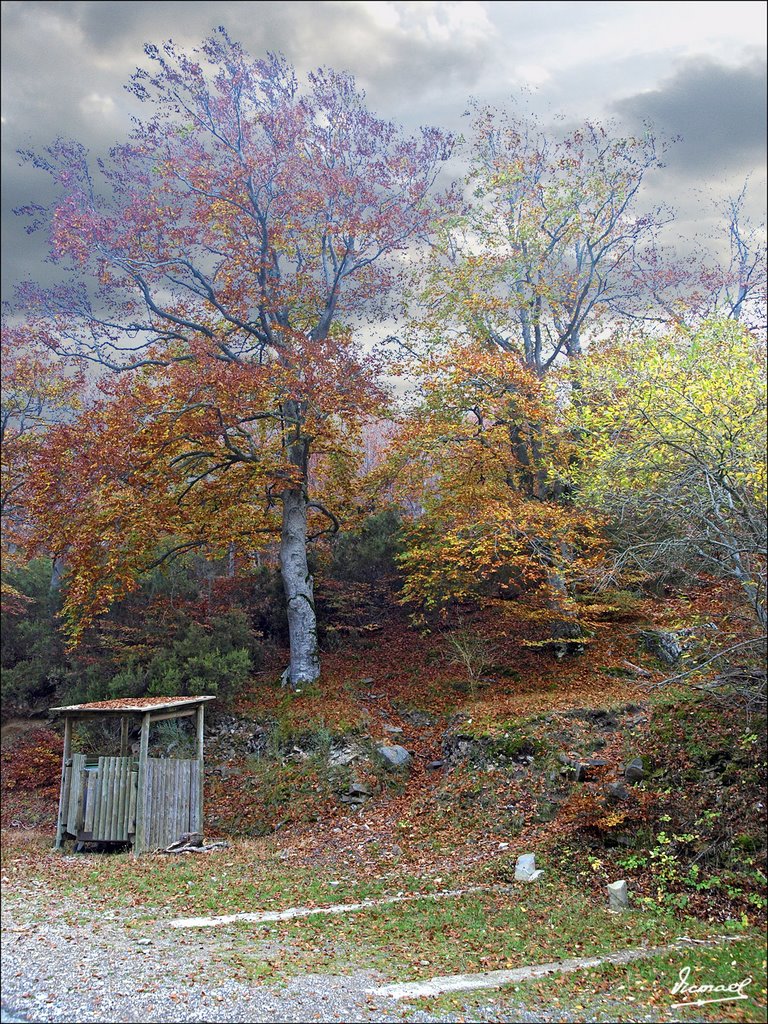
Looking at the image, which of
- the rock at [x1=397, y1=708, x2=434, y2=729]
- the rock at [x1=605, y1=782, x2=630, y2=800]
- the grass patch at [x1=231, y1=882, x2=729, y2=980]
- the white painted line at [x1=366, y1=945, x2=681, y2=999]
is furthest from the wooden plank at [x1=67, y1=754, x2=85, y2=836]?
the rock at [x1=605, y1=782, x2=630, y2=800]

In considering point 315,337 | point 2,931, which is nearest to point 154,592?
point 315,337

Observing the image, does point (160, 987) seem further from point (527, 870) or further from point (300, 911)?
point (527, 870)

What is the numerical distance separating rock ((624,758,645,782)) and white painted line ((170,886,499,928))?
2128mm

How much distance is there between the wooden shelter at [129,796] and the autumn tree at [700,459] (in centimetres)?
768

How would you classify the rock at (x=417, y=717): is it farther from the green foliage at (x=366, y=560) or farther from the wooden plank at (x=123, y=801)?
the wooden plank at (x=123, y=801)

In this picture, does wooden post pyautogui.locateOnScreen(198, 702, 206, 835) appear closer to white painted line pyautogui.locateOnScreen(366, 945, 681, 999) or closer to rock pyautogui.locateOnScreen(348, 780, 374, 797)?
rock pyautogui.locateOnScreen(348, 780, 374, 797)

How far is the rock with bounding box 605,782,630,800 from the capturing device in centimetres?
884

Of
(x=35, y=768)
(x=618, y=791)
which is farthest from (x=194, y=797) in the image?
(x=618, y=791)

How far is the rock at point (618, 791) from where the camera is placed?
29.0ft

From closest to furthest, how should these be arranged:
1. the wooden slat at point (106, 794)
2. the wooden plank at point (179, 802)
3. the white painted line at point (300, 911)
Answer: the white painted line at point (300, 911) < the wooden slat at point (106, 794) < the wooden plank at point (179, 802)

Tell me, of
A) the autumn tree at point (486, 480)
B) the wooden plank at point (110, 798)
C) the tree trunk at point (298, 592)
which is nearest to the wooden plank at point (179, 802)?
the wooden plank at point (110, 798)

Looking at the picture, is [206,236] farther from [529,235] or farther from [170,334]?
[529,235]

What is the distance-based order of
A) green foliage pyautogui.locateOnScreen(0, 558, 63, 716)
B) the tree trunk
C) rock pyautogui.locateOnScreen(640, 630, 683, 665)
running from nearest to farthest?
rock pyautogui.locateOnScreen(640, 630, 683, 665) < the tree trunk < green foliage pyautogui.locateOnScreen(0, 558, 63, 716)

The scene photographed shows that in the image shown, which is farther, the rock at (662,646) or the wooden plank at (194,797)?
the rock at (662,646)
